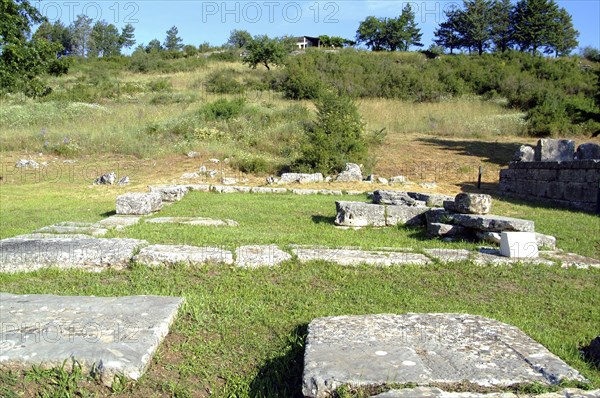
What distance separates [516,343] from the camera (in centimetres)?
304

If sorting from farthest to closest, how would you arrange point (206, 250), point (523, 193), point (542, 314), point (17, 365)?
1. point (523, 193)
2. point (206, 250)
3. point (542, 314)
4. point (17, 365)

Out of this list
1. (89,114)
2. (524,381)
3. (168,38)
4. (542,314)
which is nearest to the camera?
(524,381)

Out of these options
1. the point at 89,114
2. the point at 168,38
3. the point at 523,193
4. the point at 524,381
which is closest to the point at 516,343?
the point at 524,381

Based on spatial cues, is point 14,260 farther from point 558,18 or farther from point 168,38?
point 168,38

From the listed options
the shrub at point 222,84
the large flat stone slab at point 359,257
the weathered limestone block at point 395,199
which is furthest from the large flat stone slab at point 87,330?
the shrub at point 222,84

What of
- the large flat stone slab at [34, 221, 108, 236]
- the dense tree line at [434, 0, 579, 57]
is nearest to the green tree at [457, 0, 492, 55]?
the dense tree line at [434, 0, 579, 57]

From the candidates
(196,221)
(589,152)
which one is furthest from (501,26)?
(196,221)

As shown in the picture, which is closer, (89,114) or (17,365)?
(17,365)

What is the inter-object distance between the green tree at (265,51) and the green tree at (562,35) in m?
26.5

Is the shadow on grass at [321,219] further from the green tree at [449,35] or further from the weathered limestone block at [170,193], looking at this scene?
the green tree at [449,35]

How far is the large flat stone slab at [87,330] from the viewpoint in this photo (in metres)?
2.96

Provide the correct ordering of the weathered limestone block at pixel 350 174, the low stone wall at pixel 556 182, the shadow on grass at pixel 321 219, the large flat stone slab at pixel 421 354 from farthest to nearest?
the weathered limestone block at pixel 350 174 → the low stone wall at pixel 556 182 → the shadow on grass at pixel 321 219 → the large flat stone slab at pixel 421 354

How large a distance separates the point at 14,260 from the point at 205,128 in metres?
16.4

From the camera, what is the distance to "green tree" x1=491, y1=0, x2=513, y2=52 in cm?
4938
